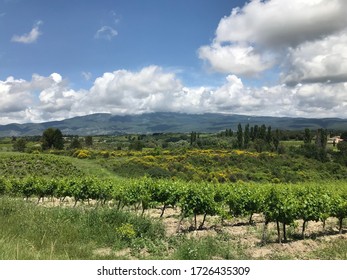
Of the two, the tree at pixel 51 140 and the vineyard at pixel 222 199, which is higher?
the vineyard at pixel 222 199

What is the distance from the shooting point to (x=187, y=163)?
198ft

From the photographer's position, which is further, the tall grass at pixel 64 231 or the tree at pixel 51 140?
the tree at pixel 51 140

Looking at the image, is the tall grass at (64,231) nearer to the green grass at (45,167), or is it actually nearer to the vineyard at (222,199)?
the vineyard at (222,199)

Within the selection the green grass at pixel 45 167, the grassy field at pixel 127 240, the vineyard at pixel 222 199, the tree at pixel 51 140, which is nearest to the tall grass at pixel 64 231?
the grassy field at pixel 127 240

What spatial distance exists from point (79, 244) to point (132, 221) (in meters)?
3.60

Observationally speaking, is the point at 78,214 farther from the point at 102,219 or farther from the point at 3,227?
the point at 3,227

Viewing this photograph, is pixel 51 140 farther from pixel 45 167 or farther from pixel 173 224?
pixel 173 224

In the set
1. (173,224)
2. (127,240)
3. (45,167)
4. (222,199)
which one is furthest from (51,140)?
(127,240)

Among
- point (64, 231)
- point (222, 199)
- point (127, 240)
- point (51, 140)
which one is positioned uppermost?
point (64, 231)

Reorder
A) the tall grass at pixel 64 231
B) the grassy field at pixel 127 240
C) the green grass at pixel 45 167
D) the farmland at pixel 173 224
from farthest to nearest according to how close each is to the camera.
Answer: the green grass at pixel 45 167, the farmland at pixel 173 224, the grassy field at pixel 127 240, the tall grass at pixel 64 231

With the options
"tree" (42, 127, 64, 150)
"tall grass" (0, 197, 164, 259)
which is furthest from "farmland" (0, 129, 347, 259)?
"tree" (42, 127, 64, 150)

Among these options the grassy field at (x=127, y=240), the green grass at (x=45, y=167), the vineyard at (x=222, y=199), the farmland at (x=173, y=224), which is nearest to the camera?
the grassy field at (x=127, y=240)

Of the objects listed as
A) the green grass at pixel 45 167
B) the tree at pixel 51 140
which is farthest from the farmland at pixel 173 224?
the tree at pixel 51 140
